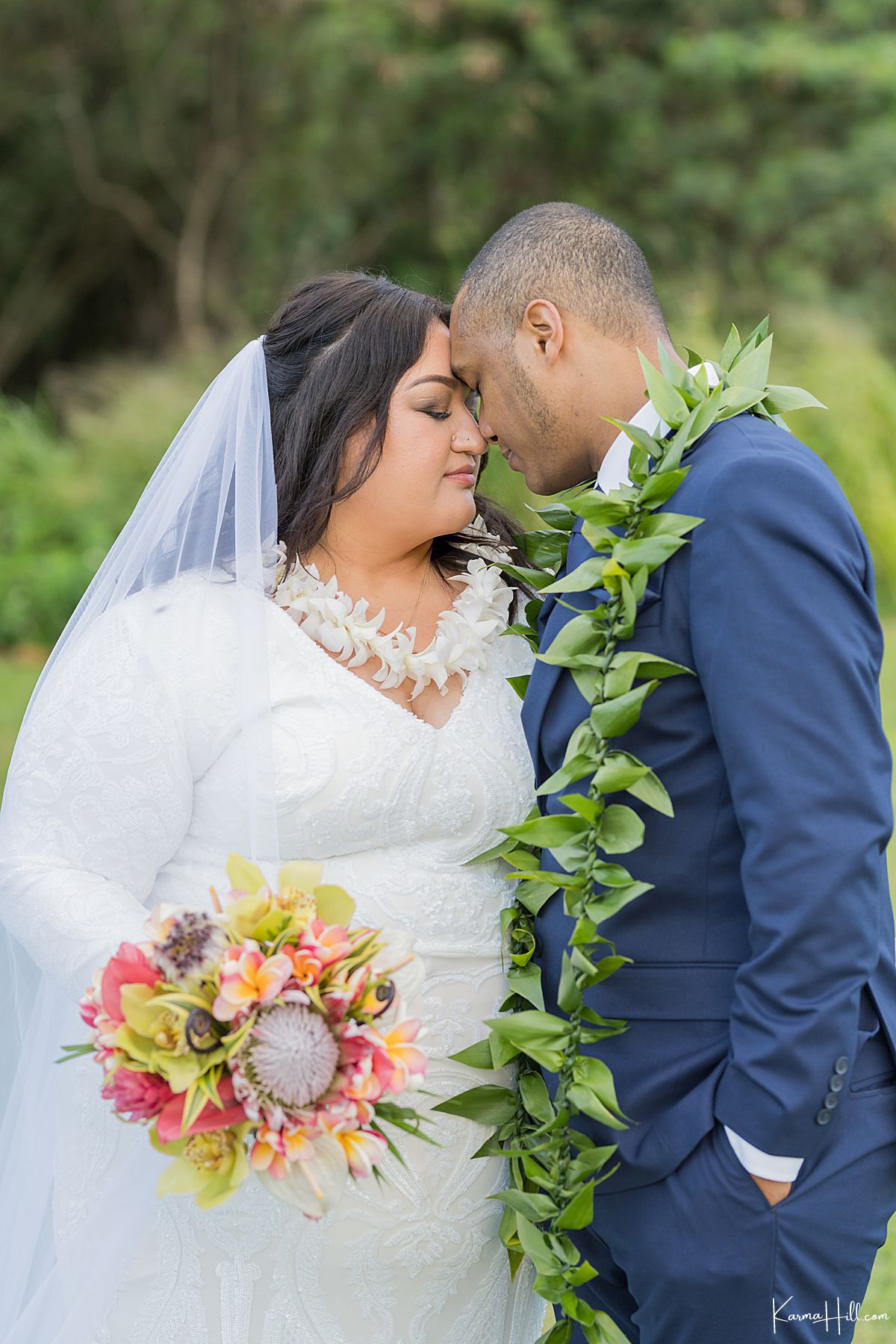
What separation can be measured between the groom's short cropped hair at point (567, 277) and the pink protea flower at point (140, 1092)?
5.08ft

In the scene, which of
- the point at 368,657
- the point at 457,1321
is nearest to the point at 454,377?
the point at 368,657

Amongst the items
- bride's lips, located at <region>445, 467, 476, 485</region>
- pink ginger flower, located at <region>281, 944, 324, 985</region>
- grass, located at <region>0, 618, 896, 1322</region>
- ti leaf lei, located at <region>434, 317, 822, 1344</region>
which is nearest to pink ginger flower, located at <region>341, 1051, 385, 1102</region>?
pink ginger flower, located at <region>281, 944, 324, 985</region>

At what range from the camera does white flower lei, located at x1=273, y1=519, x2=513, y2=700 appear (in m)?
2.75

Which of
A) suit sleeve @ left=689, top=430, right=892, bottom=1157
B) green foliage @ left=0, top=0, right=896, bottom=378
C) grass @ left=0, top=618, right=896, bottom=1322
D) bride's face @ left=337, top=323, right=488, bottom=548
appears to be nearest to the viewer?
suit sleeve @ left=689, top=430, right=892, bottom=1157

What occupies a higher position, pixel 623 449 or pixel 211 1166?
pixel 623 449

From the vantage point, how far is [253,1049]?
180 cm

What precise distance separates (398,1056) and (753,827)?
0.64 m

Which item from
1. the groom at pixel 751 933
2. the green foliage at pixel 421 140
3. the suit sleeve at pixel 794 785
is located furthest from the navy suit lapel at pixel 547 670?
the green foliage at pixel 421 140

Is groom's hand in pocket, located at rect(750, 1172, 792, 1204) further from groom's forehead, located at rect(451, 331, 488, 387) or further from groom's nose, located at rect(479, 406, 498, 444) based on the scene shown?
groom's forehead, located at rect(451, 331, 488, 387)

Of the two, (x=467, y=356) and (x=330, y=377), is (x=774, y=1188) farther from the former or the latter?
(x=330, y=377)

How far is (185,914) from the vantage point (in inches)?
74.2

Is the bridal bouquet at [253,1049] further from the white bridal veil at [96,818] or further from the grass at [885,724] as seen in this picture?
the grass at [885,724]

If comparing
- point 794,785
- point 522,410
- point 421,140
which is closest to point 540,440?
point 522,410

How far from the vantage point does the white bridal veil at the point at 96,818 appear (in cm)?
243
